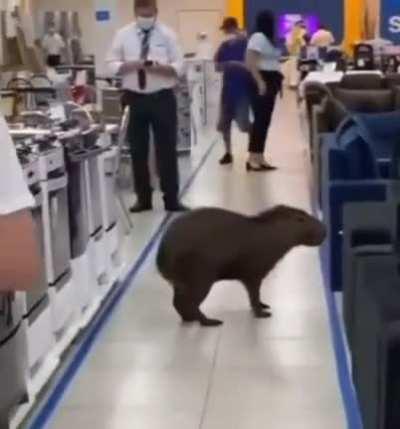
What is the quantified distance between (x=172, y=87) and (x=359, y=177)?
97.9 inches

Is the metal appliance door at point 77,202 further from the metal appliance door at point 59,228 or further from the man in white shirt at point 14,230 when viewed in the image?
the man in white shirt at point 14,230

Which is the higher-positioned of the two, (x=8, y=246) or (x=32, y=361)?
(x=8, y=246)

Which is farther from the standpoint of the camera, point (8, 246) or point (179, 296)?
point (179, 296)

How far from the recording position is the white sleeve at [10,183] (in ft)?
6.32

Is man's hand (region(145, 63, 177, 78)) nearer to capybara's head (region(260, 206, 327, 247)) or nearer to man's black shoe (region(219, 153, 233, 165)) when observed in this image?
capybara's head (region(260, 206, 327, 247))

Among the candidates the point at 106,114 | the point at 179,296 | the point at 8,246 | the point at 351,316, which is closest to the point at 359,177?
the point at 179,296

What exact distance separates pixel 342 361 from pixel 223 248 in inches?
34.6

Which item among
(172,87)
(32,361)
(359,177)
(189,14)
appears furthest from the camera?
(189,14)

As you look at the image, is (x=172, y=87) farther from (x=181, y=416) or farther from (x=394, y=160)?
(x=181, y=416)

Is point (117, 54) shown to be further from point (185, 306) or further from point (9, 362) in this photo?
point (9, 362)

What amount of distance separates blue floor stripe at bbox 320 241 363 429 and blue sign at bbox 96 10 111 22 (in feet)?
21.4

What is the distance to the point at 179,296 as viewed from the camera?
17.8 feet

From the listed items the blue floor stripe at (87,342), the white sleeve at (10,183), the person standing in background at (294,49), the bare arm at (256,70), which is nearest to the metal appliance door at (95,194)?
the blue floor stripe at (87,342)

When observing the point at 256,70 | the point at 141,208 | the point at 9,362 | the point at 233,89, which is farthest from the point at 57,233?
the point at 233,89
